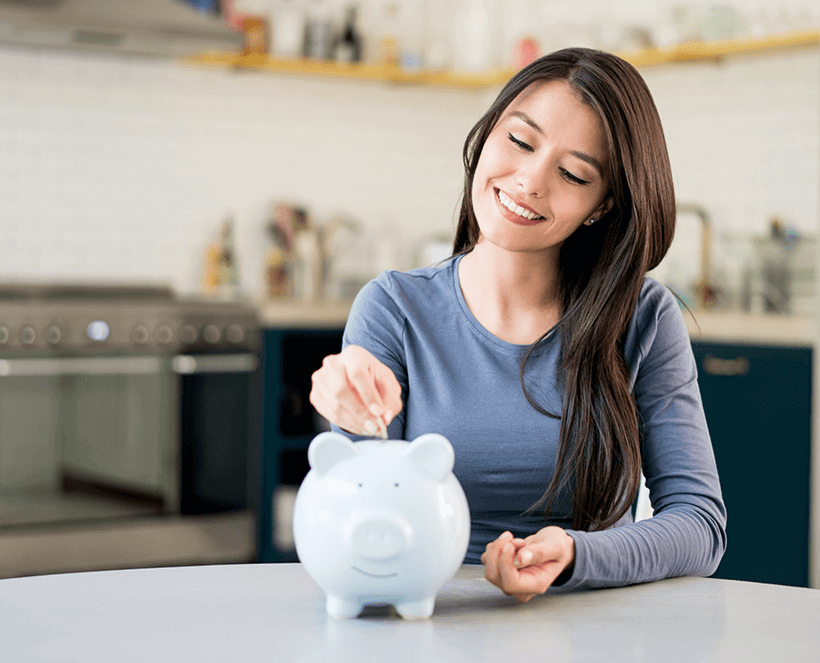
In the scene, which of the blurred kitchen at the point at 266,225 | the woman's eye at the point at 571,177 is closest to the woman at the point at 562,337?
the woman's eye at the point at 571,177

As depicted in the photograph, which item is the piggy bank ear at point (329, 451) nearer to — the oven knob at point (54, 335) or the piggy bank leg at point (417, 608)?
the piggy bank leg at point (417, 608)

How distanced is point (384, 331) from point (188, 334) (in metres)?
2.07

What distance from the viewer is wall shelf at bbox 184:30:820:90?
359 cm

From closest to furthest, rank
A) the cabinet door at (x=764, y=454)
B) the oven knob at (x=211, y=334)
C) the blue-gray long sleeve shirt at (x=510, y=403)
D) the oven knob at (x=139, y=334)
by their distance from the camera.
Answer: the blue-gray long sleeve shirt at (x=510, y=403) → the cabinet door at (x=764, y=454) → the oven knob at (x=139, y=334) → the oven knob at (x=211, y=334)

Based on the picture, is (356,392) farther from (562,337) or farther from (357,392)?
(562,337)

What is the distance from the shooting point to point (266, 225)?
14.1 feet

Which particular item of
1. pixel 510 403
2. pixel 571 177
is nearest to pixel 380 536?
pixel 510 403

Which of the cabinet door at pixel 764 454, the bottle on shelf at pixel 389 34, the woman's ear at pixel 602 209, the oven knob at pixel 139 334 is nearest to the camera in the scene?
the woman's ear at pixel 602 209

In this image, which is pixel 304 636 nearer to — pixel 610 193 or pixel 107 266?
pixel 610 193

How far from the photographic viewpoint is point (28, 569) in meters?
3.21

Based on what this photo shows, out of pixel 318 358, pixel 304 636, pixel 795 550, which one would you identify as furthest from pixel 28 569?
pixel 304 636

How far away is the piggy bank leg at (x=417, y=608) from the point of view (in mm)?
962

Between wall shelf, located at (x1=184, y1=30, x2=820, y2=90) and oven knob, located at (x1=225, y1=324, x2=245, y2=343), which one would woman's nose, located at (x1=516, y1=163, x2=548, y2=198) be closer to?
oven knob, located at (x1=225, y1=324, x2=245, y2=343)

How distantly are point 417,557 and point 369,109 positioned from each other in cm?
379
